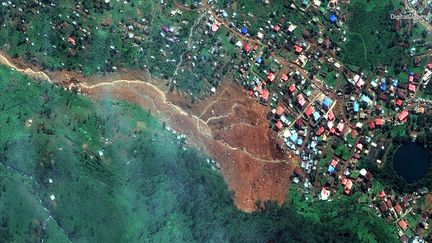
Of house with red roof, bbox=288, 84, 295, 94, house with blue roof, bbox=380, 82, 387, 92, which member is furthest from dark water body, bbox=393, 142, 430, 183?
house with red roof, bbox=288, 84, 295, 94

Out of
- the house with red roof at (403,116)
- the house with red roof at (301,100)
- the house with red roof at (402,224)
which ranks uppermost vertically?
the house with red roof at (403,116)

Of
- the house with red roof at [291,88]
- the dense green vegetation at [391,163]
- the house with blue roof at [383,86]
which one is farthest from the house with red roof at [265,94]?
the house with blue roof at [383,86]

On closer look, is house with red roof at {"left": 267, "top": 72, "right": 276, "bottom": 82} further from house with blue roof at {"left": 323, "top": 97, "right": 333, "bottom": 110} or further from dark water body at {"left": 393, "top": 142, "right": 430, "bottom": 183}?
dark water body at {"left": 393, "top": 142, "right": 430, "bottom": 183}

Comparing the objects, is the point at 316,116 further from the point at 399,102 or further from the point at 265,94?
the point at 399,102

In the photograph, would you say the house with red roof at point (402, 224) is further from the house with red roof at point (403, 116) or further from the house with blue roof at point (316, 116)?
the house with blue roof at point (316, 116)

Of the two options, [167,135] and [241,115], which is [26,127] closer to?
[167,135]

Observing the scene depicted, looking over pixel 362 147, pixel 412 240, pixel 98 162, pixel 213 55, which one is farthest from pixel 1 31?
pixel 412 240
